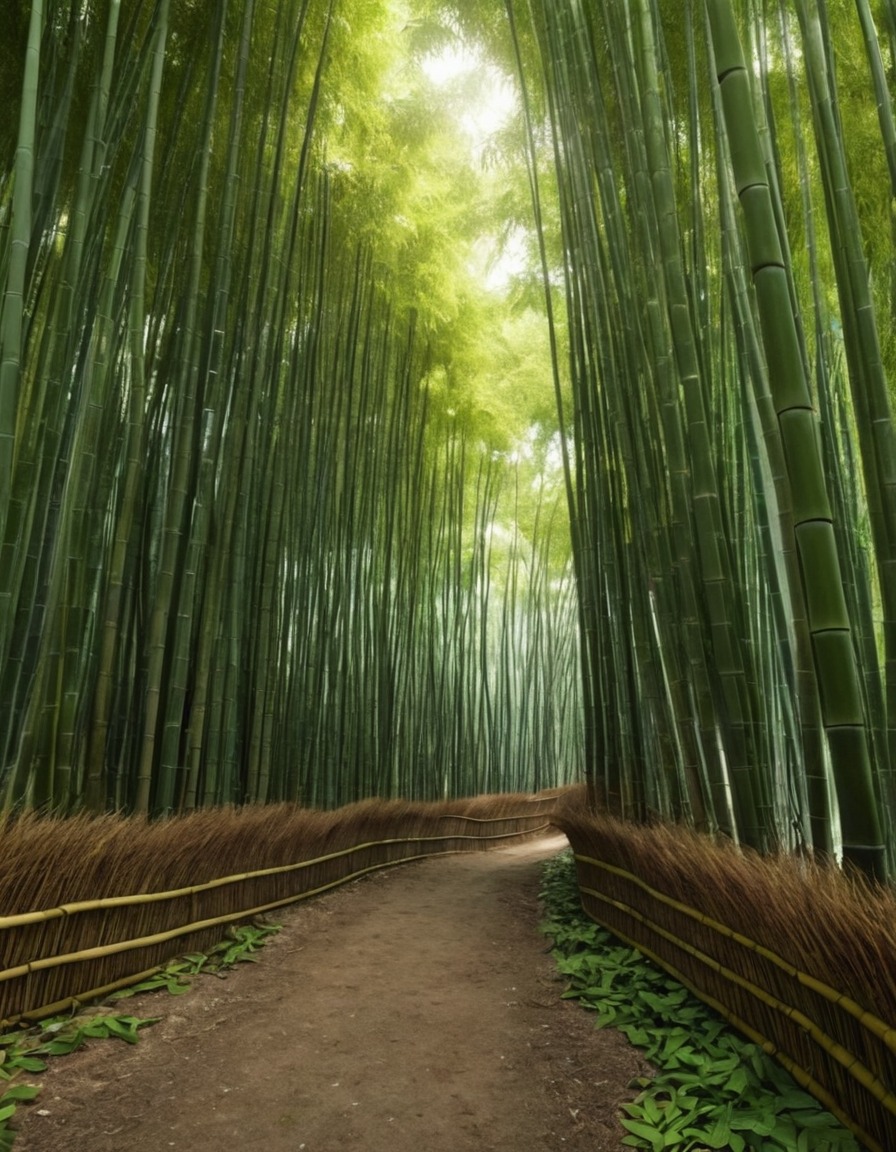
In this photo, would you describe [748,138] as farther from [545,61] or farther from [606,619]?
[545,61]

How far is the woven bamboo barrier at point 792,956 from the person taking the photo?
0.96m

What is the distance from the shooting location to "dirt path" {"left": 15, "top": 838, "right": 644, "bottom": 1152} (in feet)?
3.99

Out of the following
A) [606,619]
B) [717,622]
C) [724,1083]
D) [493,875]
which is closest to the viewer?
[724,1083]

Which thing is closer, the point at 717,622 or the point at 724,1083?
the point at 724,1083

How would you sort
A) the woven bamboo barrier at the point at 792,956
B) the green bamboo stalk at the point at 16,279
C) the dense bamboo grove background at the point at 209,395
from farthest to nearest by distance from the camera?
1. the dense bamboo grove background at the point at 209,395
2. the green bamboo stalk at the point at 16,279
3. the woven bamboo barrier at the point at 792,956

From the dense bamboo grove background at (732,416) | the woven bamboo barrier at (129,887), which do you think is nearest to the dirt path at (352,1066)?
the woven bamboo barrier at (129,887)

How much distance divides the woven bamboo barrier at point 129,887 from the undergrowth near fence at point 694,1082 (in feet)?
3.34

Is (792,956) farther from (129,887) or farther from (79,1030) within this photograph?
(129,887)

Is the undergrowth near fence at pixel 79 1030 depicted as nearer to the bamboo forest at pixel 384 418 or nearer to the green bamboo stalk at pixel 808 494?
the bamboo forest at pixel 384 418

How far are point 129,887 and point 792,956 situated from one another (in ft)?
4.59

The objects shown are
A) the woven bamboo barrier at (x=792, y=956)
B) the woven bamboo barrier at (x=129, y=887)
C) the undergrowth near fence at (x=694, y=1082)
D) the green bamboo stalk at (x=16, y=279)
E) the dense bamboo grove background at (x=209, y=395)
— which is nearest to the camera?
the woven bamboo barrier at (x=792, y=956)

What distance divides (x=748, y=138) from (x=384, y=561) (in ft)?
11.7

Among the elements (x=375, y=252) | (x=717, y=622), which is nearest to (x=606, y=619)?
(x=717, y=622)

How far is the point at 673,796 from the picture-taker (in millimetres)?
2264
